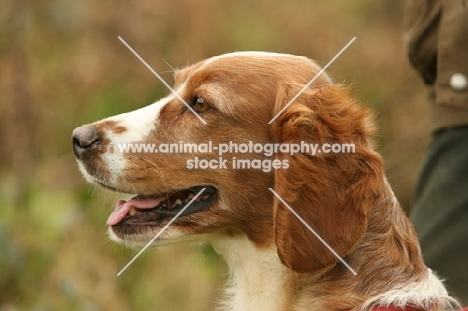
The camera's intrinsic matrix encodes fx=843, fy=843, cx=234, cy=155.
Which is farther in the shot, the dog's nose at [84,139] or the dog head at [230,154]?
the dog's nose at [84,139]

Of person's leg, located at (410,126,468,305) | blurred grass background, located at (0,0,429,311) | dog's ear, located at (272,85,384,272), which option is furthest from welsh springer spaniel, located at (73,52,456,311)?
A: blurred grass background, located at (0,0,429,311)

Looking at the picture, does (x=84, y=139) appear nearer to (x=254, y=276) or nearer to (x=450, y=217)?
(x=254, y=276)

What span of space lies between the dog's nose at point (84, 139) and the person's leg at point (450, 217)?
2.01 metres

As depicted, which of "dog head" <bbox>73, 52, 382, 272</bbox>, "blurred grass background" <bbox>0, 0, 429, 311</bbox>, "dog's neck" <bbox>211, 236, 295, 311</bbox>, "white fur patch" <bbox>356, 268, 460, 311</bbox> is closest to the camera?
"white fur patch" <bbox>356, 268, 460, 311</bbox>

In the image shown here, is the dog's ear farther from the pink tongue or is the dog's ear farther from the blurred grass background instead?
the blurred grass background

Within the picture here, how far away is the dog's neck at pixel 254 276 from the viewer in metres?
3.65

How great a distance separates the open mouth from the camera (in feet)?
12.1

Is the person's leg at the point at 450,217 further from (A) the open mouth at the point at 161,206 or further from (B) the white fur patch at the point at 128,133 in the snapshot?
(B) the white fur patch at the point at 128,133

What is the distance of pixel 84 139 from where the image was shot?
368cm

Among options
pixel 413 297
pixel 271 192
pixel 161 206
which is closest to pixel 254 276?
pixel 271 192

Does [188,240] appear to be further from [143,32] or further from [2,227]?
[143,32]

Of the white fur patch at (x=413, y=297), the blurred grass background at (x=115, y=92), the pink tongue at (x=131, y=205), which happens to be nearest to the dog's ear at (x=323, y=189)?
the white fur patch at (x=413, y=297)

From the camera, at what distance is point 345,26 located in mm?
9258

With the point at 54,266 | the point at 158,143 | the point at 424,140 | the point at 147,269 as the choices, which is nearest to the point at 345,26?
the point at 424,140
